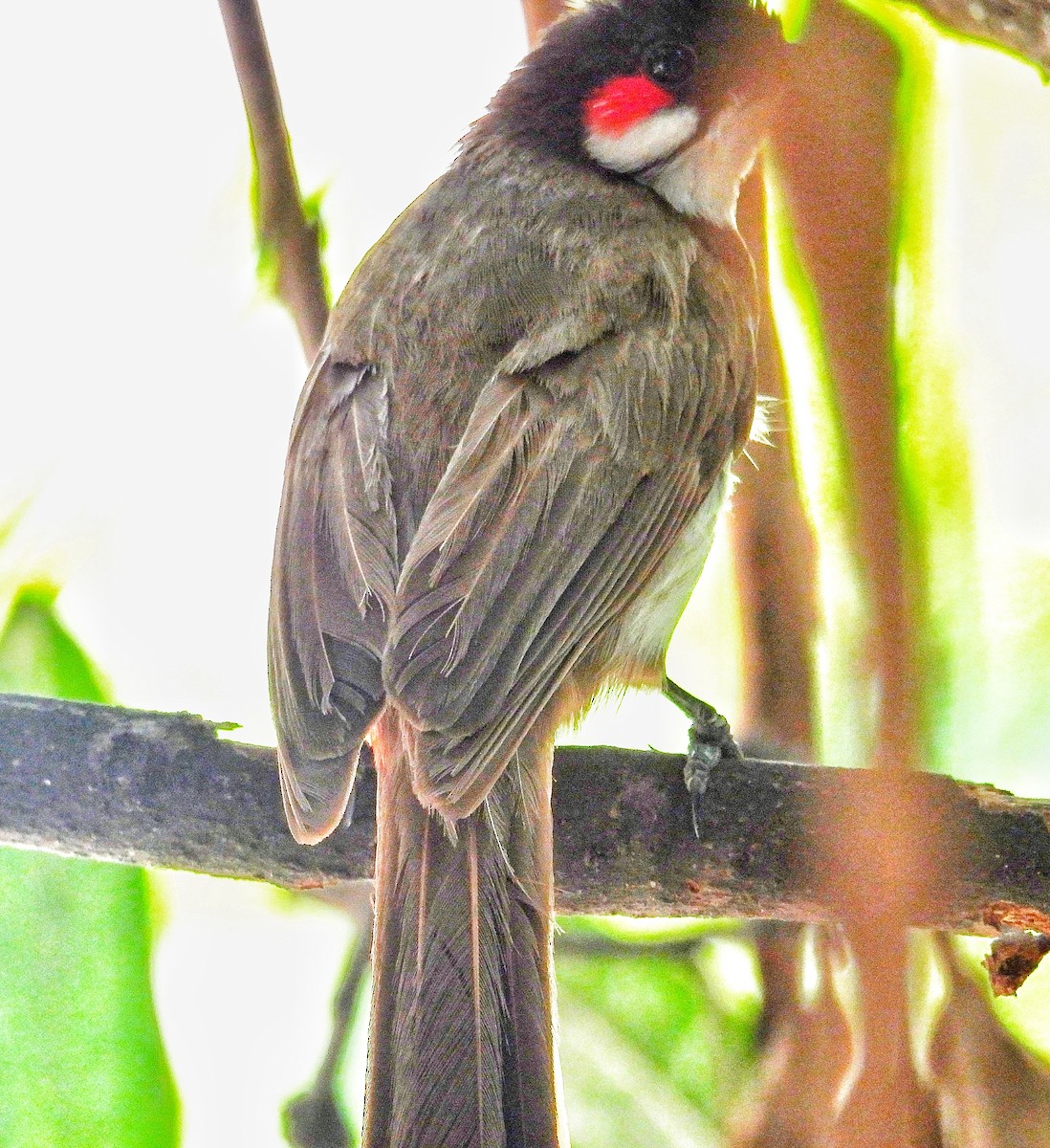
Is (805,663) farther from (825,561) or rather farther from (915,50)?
(915,50)

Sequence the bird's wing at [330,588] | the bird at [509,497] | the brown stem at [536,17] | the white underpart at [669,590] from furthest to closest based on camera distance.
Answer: the brown stem at [536,17] → the white underpart at [669,590] → the bird's wing at [330,588] → the bird at [509,497]

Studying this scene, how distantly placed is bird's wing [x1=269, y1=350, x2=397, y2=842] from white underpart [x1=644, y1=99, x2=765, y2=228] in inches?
31.3

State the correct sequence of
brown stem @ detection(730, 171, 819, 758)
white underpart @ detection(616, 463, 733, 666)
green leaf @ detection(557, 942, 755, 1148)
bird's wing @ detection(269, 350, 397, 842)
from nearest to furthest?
bird's wing @ detection(269, 350, 397, 842), brown stem @ detection(730, 171, 819, 758), green leaf @ detection(557, 942, 755, 1148), white underpart @ detection(616, 463, 733, 666)

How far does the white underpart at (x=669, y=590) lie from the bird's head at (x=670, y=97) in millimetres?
684

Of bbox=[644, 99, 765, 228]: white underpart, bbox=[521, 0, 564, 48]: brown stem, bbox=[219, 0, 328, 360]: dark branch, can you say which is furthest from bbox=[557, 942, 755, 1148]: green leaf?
bbox=[521, 0, 564, 48]: brown stem

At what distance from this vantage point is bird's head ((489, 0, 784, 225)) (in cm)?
293

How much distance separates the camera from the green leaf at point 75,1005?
201 centimetres

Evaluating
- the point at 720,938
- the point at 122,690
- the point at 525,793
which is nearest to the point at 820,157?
the point at 525,793

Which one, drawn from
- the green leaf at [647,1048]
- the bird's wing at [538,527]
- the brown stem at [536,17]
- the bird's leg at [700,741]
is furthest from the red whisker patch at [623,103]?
the green leaf at [647,1048]

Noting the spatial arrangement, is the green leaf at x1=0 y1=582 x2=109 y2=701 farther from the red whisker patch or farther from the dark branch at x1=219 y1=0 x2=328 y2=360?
the red whisker patch

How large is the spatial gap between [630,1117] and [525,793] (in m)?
0.59

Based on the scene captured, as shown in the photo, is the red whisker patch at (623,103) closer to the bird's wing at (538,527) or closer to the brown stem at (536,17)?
the brown stem at (536,17)

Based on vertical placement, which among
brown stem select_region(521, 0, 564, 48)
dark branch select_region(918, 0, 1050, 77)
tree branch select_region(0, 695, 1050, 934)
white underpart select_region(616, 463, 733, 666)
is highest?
brown stem select_region(521, 0, 564, 48)

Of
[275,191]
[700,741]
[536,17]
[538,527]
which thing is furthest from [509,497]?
[536,17]
